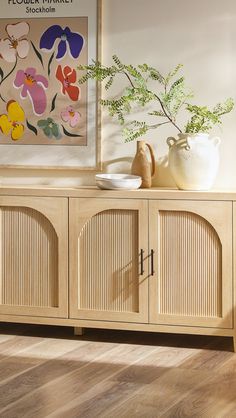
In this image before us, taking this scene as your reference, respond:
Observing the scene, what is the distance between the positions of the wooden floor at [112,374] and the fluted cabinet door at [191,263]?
0.18 metres

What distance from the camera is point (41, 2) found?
174 inches

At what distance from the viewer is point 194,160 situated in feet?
13.3

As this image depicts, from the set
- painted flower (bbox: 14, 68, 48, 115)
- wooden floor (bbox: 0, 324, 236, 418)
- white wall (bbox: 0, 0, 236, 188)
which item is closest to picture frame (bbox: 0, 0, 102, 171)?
painted flower (bbox: 14, 68, 48, 115)

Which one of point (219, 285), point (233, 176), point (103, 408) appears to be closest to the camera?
point (103, 408)

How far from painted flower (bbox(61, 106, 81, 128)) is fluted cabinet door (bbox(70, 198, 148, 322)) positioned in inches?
19.9

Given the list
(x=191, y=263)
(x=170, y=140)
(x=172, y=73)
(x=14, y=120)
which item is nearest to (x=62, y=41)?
(x=14, y=120)

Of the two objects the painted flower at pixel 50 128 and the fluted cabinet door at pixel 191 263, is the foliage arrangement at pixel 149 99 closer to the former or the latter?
the painted flower at pixel 50 128

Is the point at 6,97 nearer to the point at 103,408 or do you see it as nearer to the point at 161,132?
the point at 161,132

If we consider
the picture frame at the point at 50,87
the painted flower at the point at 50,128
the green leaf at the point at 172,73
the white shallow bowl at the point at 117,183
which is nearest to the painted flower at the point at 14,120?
the picture frame at the point at 50,87

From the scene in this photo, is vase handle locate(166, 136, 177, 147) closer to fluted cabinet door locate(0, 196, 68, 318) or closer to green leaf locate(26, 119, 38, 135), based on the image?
fluted cabinet door locate(0, 196, 68, 318)

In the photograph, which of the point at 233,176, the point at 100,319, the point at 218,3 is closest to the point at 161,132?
the point at 233,176

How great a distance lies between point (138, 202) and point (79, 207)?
31 cm

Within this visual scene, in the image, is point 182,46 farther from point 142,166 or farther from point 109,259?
point 109,259

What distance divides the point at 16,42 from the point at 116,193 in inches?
41.0
